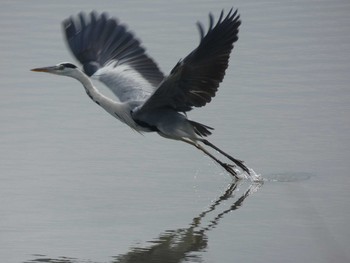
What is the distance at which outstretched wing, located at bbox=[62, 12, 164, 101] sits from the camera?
10031mm

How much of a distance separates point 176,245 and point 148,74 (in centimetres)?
285

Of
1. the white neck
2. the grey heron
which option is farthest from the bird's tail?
the white neck

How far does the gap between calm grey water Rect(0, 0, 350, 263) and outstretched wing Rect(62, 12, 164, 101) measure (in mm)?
528

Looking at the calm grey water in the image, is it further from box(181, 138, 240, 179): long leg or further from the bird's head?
the bird's head

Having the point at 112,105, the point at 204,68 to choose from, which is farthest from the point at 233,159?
the point at 112,105

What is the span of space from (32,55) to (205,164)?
12.6 feet

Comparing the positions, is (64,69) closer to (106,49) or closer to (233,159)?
(106,49)

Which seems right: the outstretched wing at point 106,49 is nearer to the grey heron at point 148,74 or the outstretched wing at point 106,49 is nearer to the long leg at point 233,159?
the grey heron at point 148,74

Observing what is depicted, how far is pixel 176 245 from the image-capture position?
7434 mm

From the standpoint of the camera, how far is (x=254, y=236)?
743 centimetres

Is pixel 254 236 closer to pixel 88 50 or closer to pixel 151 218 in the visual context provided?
pixel 151 218

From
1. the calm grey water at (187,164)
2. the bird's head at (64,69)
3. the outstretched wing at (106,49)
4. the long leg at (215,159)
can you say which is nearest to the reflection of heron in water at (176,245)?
the calm grey water at (187,164)

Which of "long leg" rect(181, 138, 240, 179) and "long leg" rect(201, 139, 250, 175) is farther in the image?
"long leg" rect(181, 138, 240, 179)

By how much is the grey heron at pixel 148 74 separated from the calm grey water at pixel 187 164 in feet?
1.07
